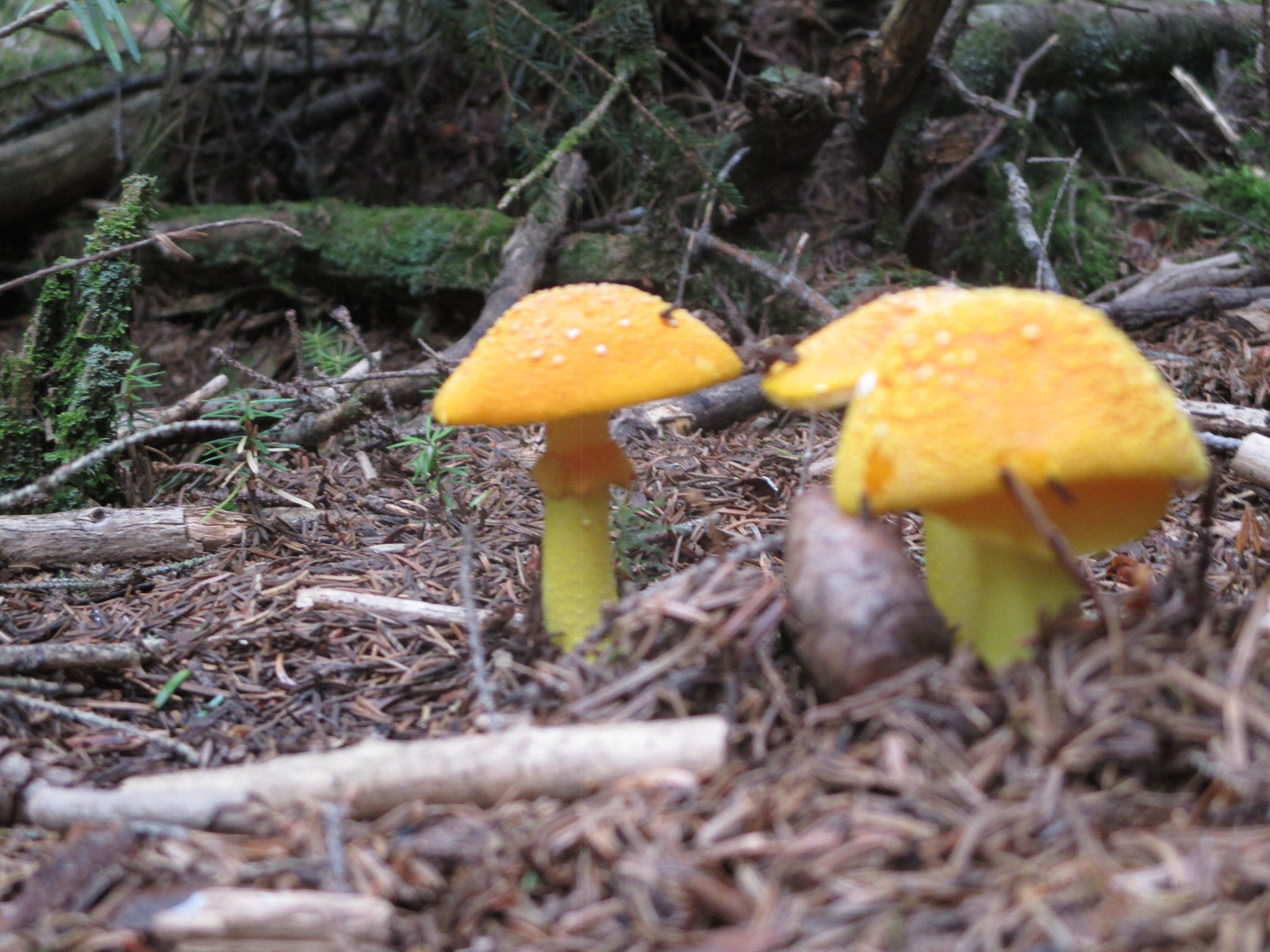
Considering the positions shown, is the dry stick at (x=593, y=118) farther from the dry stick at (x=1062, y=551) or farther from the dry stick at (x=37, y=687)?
the dry stick at (x=1062, y=551)

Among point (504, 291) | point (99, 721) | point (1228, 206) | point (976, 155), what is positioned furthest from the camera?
point (976, 155)

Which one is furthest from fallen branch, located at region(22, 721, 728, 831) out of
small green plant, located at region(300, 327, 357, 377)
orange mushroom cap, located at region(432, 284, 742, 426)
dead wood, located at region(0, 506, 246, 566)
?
small green plant, located at region(300, 327, 357, 377)

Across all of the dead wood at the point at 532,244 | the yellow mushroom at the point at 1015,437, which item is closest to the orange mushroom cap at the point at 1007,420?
the yellow mushroom at the point at 1015,437

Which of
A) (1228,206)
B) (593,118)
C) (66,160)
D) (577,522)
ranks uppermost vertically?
(66,160)

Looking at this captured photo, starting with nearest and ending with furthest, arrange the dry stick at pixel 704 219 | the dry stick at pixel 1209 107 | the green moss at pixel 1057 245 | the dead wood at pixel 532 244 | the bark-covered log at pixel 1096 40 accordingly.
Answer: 1. the dry stick at pixel 704 219
2. the dead wood at pixel 532 244
3. the green moss at pixel 1057 245
4. the bark-covered log at pixel 1096 40
5. the dry stick at pixel 1209 107

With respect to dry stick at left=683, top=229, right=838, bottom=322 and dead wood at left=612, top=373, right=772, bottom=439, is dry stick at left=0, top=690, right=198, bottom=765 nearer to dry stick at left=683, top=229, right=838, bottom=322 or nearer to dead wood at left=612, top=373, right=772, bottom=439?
dead wood at left=612, top=373, right=772, bottom=439

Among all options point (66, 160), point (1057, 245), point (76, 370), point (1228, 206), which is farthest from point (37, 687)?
point (1228, 206)

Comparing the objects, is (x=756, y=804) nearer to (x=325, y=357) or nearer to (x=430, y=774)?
(x=430, y=774)
